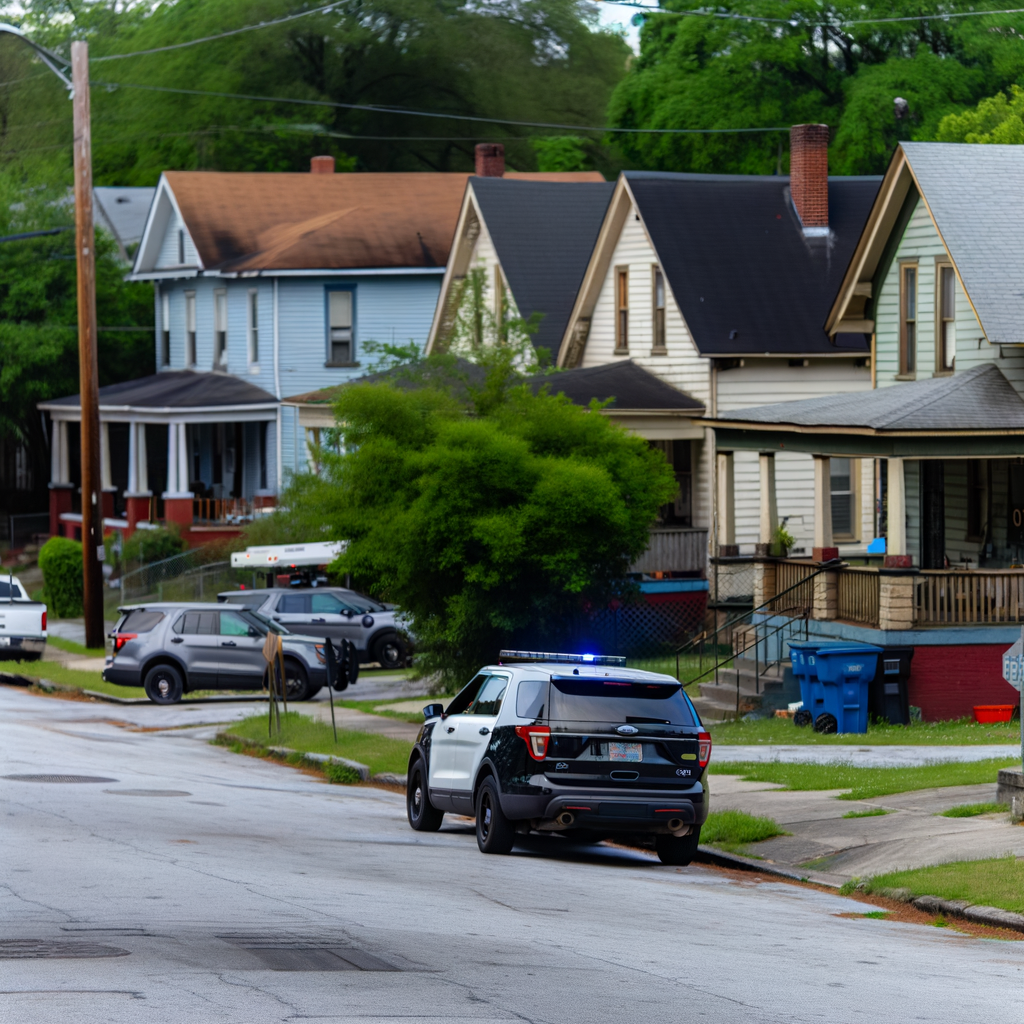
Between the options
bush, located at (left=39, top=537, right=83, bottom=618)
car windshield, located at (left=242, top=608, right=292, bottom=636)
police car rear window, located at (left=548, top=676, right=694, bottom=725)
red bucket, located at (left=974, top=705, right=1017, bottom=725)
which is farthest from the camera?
bush, located at (left=39, top=537, right=83, bottom=618)

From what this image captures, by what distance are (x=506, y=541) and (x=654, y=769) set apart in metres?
8.94

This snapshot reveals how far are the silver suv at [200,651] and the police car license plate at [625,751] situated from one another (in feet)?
49.3

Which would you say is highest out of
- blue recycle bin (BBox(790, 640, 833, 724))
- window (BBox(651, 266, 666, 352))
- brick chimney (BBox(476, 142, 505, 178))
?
brick chimney (BBox(476, 142, 505, 178))

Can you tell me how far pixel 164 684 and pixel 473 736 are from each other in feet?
50.0

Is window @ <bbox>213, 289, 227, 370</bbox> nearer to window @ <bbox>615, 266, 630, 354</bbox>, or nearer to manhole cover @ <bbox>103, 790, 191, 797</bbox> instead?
window @ <bbox>615, 266, 630, 354</bbox>

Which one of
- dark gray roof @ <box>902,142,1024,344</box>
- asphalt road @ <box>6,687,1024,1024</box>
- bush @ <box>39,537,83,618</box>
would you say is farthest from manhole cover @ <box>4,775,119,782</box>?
bush @ <box>39,537,83,618</box>

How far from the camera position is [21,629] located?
33500 millimetres

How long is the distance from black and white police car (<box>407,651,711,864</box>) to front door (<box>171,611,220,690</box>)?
14.7 metres

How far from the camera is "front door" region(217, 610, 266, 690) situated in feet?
95.1

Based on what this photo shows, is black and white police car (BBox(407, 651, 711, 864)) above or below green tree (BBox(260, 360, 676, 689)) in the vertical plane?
below

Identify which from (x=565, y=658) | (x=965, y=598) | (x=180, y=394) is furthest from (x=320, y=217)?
(x=565, y=658)

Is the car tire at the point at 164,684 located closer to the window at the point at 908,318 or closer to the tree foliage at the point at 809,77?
the window at the point at 908,318

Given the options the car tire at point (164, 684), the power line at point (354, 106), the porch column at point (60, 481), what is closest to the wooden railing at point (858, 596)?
the car tire at point (164, 684)

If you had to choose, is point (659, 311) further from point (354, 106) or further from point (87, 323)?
Answer: point (354, 106)
